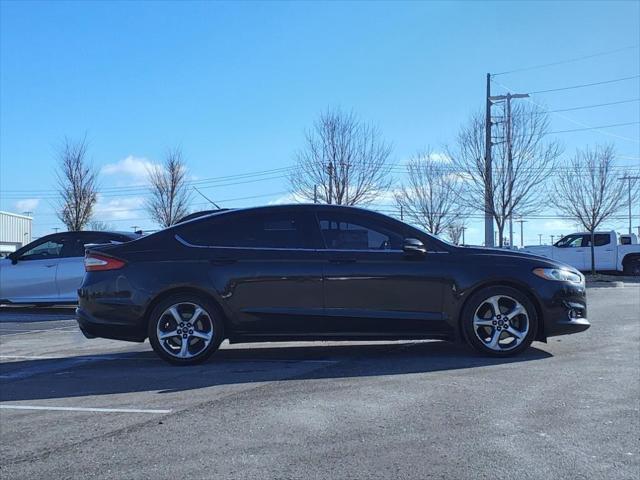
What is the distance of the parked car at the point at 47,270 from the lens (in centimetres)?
1167

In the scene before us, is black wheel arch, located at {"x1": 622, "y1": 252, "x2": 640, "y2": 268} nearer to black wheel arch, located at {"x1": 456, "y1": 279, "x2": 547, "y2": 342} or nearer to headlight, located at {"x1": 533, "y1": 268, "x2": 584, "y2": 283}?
headlight, located at {"x1": 533, "y1": 268, "x2": 584, "y2": 283}

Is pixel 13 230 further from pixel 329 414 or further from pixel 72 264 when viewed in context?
pixel 329 414

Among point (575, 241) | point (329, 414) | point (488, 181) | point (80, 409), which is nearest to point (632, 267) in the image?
point (575, 241)

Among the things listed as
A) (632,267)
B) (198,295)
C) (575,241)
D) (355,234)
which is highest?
(575,241)

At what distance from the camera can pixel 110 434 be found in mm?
4332

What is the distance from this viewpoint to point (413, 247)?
645cm

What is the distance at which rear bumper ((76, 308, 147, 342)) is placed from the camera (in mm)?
6531

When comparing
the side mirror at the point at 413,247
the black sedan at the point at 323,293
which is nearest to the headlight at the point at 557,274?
the black sedan at the point at 323,293

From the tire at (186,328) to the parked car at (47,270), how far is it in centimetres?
552

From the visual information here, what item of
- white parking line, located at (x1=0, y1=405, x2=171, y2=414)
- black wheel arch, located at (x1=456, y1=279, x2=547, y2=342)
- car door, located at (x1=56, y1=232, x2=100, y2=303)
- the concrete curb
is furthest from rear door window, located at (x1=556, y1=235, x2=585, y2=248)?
white parking line, located at (x1=0, y1=405, x2=171, y2=414)

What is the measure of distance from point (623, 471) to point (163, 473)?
2.67m

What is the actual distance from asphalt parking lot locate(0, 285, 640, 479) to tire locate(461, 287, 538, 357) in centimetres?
17

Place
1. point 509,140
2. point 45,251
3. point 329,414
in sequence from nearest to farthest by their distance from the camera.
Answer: point 329,414 < point 45,251 < point 509,140

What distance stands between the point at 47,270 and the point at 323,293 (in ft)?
24.3
